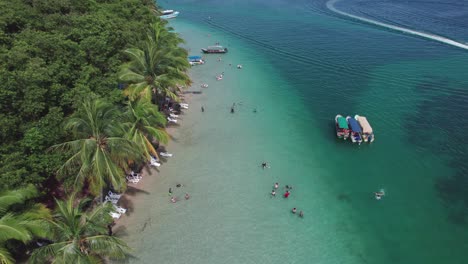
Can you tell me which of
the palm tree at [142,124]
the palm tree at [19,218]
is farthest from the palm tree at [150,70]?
the palm tree at [19,218]

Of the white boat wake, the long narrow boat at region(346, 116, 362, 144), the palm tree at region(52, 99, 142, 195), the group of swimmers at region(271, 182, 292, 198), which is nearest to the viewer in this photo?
the palm tree at region(52, 99, 142, 195)

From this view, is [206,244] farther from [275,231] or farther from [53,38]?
[53,38]

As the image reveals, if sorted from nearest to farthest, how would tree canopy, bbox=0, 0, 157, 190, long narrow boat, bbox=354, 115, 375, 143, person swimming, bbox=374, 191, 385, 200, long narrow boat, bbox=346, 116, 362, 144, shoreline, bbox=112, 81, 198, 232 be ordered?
1. tree canopy, bbox=0, 0, 157, 190
2. shoreline, bbox=112, 81, 198, 232
3. person swimming, bbox=374, 191, 385, 200
4. long narrow boat, bbox=346, 116, 362, 144
5. long narrow boat, bbox=354, 115, 375, 143

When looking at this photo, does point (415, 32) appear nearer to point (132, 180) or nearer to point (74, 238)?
point (132, 180)

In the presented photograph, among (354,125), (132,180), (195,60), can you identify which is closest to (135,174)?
(132,180)

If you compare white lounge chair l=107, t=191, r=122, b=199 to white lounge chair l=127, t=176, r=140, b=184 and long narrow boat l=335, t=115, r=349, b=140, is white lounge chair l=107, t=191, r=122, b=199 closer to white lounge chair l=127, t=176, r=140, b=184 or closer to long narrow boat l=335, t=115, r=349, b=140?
white lounge chair l=127, t=176, r=140, b=184

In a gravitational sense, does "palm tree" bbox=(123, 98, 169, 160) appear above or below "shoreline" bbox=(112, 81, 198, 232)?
above

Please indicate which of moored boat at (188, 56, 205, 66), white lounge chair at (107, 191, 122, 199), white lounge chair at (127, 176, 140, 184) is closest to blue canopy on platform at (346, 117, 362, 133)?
white lounge chair at (127, 176, 140, 184)
